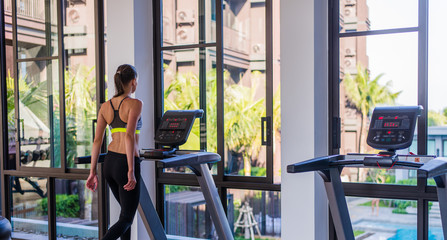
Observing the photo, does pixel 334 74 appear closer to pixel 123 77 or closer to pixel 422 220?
pixel 422 220

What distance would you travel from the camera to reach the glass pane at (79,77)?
17.0 feet

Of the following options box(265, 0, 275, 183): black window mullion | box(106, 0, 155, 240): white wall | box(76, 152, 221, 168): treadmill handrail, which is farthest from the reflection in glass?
box(265, 0, 275, 183): black window mullion

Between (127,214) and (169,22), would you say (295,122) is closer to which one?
(127,214)

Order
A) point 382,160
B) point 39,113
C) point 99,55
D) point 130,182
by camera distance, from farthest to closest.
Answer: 1. point 39,113
2. point 99,55
3. point 130,182
4. point 382,160

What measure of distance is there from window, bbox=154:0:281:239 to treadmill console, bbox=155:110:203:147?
0.66 metres

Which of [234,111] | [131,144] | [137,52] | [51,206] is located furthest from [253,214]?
[51,206]

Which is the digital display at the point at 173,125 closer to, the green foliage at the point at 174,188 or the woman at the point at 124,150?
the woman at the point at 124,150

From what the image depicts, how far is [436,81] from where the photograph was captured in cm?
366

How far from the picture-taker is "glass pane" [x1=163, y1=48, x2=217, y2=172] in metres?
4.61

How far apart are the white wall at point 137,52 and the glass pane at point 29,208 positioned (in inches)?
52.6

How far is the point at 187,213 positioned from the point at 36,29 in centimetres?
284

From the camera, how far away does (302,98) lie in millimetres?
3756

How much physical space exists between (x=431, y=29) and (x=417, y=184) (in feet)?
4.06

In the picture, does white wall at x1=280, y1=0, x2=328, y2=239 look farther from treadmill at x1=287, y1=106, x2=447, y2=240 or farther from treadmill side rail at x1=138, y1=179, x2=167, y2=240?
treadmill side rail at x1=138, y1=179, x2=167, y2=240
